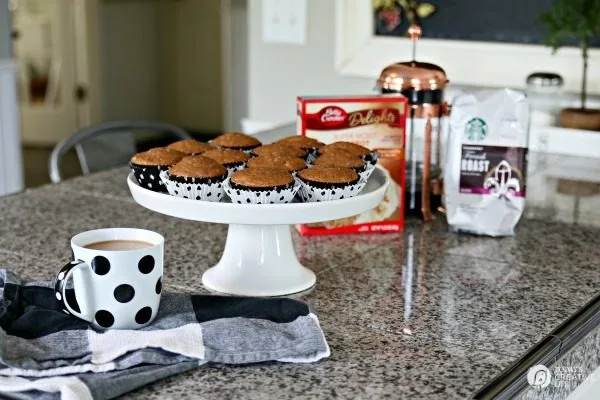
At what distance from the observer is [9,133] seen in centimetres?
439

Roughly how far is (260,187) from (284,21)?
64.7 inches

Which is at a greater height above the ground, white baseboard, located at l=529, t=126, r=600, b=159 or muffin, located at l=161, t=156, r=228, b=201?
muffin, located at l=161, t=156, r=228, b=201

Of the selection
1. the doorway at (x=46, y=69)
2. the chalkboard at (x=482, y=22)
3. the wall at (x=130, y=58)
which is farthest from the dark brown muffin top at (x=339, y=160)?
the wall at (x=130, y=58)

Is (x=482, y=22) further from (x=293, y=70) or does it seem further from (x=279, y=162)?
(x=279, y=162)

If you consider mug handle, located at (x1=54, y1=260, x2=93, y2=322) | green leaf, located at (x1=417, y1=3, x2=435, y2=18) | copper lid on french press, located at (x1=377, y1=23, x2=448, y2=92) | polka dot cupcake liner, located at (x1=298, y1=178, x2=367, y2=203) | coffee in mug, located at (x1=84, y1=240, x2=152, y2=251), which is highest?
green leaf, located at (x1=417, y1=3, x2=435, y2=18)

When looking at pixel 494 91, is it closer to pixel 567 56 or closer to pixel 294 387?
pixel 294 387

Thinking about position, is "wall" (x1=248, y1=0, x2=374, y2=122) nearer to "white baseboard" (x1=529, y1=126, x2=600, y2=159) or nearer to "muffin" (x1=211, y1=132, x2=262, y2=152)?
"white baseboard" (x1=529, y1=126, x2=600, y2=159)

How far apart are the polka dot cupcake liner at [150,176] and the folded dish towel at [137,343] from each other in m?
0.18

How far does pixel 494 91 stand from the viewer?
1.57 m

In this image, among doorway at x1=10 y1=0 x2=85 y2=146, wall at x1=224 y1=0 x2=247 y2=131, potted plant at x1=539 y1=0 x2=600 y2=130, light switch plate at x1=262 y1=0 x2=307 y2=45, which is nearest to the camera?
potted plant at x1=539 y1=0 x2=600 y2=130

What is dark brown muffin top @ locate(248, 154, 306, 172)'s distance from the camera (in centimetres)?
134

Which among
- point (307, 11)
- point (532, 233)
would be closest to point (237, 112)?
point (307, 11)

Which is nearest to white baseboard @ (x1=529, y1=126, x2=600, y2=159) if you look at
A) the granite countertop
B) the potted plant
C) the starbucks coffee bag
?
the potted plant

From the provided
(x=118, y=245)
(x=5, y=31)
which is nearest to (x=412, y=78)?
(x=118, y=245)
